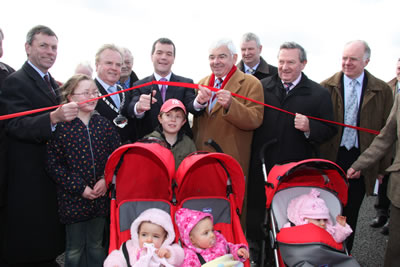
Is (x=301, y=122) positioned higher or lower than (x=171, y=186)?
higher

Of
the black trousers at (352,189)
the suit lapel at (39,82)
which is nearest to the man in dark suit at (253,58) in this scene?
the black trousers at (352,189)

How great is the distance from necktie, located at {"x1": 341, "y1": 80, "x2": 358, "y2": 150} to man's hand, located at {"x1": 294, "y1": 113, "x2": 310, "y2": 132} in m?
0.72

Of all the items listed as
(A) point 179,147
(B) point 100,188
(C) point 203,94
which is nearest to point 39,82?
(B) point 100,188

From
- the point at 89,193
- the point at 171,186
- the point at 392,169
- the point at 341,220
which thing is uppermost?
the point at 392,169

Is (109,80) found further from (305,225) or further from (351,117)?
(351,117)

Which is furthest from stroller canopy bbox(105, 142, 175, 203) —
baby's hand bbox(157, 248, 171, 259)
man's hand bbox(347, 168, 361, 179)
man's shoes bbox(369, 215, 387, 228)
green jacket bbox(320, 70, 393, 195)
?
man's shoes bbox(369, 215, 387, 228)

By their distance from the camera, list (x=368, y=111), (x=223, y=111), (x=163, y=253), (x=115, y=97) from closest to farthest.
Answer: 1. (x=163, y=253)
2. (x=223, y=111)
3. (x=115, y=97)
4. (x=368, y=111)

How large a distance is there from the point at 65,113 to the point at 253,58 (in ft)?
10.5

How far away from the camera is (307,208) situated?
2578 millimetres

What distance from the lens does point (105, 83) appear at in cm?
318

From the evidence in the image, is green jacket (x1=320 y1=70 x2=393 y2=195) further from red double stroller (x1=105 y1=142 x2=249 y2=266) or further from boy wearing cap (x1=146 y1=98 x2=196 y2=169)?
boy wearing cap (x1=146 y1=98 x2=196 y2=169)

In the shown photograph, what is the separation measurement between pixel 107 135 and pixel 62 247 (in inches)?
49.5

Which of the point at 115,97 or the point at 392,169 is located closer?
the point at 392,169

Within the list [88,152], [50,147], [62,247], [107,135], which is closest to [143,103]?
[107,135]
